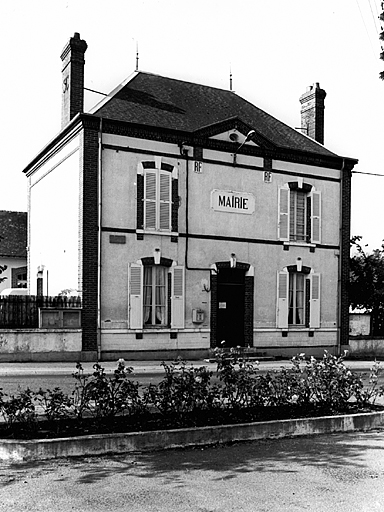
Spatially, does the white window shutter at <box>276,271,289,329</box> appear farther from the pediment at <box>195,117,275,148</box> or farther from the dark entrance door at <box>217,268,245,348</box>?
the pediment at <box>195,117,275,148</box>

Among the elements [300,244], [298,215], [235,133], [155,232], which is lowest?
[300,244]

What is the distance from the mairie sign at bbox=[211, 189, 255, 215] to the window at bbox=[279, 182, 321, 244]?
4.85 feet

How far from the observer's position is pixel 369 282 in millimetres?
24703

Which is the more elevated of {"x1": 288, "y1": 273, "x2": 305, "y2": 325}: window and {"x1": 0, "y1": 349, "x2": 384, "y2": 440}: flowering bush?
{"x1": 288, "y1": 273, "x2": 305, "y2": 325}: window

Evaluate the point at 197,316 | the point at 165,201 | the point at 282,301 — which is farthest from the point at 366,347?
the point at 165,201

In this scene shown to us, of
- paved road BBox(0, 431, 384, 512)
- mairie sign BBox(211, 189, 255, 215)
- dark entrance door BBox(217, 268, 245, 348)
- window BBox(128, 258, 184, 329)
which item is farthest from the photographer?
dark entrance door BBox(217, 268, 245, 348)

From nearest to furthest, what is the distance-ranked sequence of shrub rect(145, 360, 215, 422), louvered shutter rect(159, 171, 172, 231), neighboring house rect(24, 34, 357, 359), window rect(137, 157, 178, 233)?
shrub rect(145, 360, 215, 422) < neighboring house rect(24, 34, 357, 359) < window rect(137, 157, 178, 233) < louvered shutter rect(159, 171, 172, 231)

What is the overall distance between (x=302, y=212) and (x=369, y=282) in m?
4.12

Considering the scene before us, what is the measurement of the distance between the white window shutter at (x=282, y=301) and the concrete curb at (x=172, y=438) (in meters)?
13.4

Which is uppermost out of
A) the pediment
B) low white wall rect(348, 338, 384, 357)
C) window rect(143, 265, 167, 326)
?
the pediment

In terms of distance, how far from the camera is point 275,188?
888 inches

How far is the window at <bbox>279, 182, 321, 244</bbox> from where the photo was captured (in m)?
22.8

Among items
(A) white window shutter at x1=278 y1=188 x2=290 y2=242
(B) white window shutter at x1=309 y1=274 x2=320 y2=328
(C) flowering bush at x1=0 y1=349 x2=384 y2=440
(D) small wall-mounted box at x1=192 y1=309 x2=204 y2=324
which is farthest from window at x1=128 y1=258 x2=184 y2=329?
(C) flowering bush at x1=0 y1=349 x2=384 y2=440

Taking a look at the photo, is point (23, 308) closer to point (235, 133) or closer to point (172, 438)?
point (235, 133)
